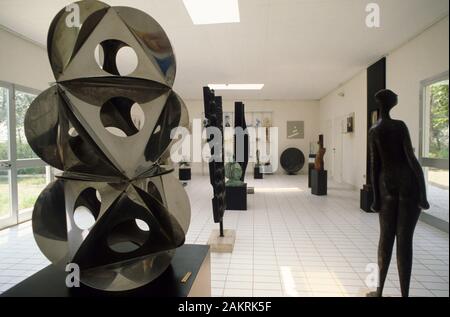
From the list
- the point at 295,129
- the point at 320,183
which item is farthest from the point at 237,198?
the point at 295,129

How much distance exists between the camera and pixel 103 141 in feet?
3.47

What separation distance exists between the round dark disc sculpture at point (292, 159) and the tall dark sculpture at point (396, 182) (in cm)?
962

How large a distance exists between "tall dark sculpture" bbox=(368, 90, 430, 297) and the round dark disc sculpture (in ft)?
31.6

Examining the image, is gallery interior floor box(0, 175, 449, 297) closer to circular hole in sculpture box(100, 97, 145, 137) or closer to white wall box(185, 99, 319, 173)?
circular hole in sculpture box(100, 97, 145, 137)

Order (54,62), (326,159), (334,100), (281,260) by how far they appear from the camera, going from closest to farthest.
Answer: (54,62) < (281,260) < (334,100) < (326,159)

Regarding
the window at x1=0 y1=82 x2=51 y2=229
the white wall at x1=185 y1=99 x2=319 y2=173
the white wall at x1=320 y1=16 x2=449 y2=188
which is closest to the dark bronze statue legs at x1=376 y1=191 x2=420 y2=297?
the white wall at x1=320 y1=16 x2=449 y2=188

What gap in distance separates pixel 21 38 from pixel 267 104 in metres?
8.71

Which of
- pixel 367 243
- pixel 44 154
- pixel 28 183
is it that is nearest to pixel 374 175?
pixel 44 154

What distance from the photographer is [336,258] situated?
304 cm

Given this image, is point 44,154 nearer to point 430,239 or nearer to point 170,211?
point 170,211

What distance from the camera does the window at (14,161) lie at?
4254 millimetres

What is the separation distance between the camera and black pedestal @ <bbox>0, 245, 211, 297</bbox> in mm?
1140

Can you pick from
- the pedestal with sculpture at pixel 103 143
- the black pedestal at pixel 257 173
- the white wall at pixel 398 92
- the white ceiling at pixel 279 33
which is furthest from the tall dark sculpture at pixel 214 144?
the black pedestal at pixel 257 173

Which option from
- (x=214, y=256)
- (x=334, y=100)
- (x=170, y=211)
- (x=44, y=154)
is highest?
(x=334, y=100)
